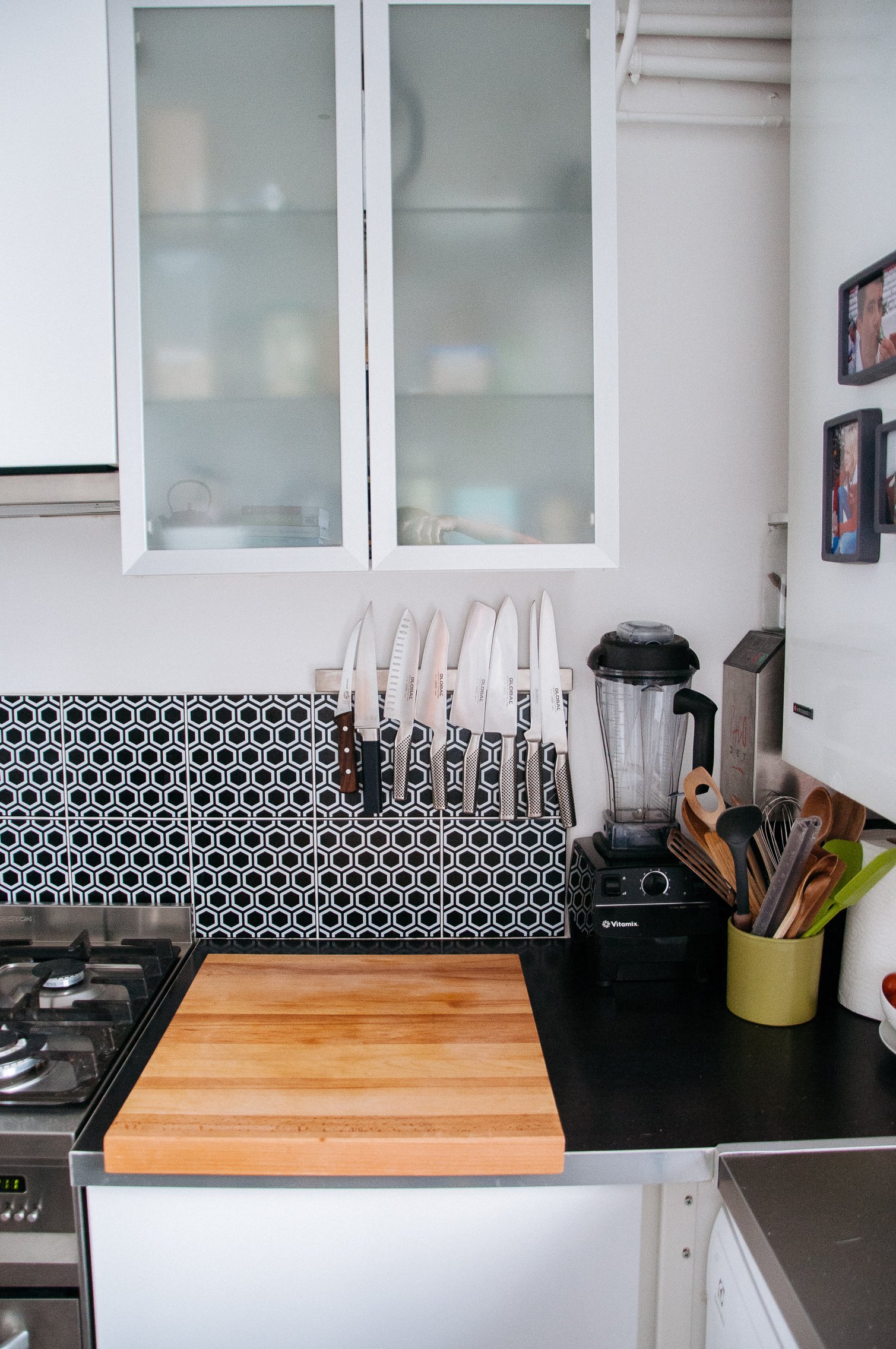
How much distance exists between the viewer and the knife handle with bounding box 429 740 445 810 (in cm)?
169

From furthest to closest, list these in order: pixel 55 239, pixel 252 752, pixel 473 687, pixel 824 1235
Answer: pixel 252 752 < pixel 473 687 < pixel 55 239 < pixel 824 1235

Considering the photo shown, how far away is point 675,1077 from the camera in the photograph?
4.42 ft

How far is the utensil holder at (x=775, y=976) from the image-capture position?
1461mm

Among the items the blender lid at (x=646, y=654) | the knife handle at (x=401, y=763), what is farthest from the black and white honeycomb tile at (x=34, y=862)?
the blender lid at (x=646, y=654)

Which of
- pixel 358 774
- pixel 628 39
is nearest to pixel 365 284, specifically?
pixel 628 39

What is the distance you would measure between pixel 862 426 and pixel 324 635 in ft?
3.45

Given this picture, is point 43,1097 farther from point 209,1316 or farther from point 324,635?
point 324,635

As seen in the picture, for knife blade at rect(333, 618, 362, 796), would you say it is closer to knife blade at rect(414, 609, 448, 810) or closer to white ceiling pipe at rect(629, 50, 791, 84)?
knife blade at rect(414, 609, 448, 810)

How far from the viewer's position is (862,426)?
4.15 ft

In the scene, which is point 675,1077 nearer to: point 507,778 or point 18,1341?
point 507,778

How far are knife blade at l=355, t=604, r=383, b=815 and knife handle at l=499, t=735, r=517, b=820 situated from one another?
0.25 m

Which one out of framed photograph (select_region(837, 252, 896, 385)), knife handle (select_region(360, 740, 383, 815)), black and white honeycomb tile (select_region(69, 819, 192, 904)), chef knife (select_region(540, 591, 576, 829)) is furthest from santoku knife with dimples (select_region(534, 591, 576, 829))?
black and white honeycomb tile (select_region(69, 819, 192, 904))

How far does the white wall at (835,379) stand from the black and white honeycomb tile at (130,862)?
1.23 m

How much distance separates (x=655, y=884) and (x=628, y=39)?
59.1 inches
